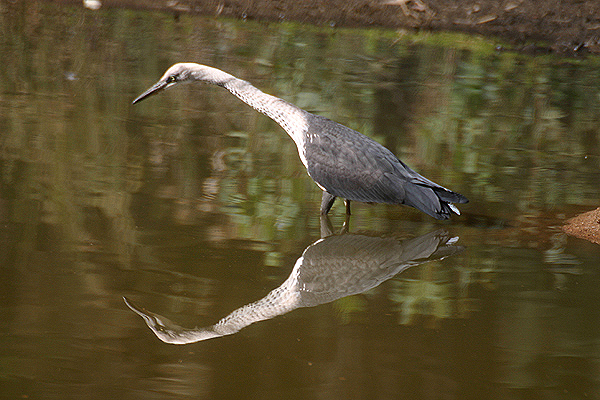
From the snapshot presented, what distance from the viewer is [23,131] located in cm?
654

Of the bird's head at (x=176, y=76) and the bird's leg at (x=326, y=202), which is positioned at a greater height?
the bird's head at (x=176, y=76)

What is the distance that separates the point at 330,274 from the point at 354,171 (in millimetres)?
1165

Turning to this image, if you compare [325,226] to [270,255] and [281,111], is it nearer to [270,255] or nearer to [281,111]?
[270,255]

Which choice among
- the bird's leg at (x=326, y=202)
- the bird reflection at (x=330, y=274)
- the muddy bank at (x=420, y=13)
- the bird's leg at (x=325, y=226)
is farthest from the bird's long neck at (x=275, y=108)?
the muddy bank at (x=420, y=13)

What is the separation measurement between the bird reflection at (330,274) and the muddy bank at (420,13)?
Answer: 10099 millimetres

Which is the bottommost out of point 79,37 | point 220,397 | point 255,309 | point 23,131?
point 220,397

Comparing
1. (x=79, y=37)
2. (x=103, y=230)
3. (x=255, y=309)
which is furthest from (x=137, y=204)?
(x=79, y=37)

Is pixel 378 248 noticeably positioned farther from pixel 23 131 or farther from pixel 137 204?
pixel 23 131

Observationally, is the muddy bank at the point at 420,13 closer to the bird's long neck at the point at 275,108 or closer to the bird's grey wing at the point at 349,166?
the bird's long neck at the point at 275,108

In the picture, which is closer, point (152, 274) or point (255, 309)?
point (255, 309)

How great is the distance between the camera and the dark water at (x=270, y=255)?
3.28 m

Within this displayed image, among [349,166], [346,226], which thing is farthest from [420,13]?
[346,226]

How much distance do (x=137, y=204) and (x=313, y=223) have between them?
4.11ft

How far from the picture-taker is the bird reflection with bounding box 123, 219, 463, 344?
3598 millimetres
